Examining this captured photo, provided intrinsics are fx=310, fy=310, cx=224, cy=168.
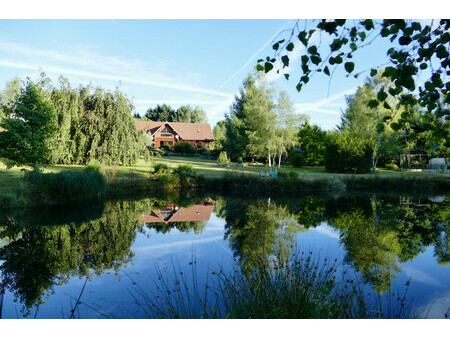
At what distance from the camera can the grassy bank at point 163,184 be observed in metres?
9.98

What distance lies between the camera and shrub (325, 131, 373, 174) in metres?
21.4

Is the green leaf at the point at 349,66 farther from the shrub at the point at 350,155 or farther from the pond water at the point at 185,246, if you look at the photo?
the shrub at the point at 350,155

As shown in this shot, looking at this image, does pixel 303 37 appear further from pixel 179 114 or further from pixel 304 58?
pixel 179 114

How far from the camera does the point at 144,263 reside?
542 cm

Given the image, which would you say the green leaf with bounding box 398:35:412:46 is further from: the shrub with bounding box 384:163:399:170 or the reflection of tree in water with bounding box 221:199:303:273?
the shrub with bounding box 384:163:399:170

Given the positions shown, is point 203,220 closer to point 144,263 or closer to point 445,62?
point 144,263

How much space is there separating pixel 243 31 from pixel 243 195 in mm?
9533

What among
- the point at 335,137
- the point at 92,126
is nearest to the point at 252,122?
the point at 335,137

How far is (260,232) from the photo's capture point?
7.38m

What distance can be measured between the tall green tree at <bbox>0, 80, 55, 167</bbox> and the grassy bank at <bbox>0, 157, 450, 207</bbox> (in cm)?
62

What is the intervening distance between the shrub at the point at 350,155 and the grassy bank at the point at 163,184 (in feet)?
15.6

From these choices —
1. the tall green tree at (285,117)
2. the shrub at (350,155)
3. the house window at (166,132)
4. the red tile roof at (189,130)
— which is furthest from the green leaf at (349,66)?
the house window at (166,132)

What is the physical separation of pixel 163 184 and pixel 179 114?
4832 cm

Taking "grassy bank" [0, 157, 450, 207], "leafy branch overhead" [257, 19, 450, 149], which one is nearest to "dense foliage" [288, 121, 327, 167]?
"grassy bank" [0, 157, 450, 207]
